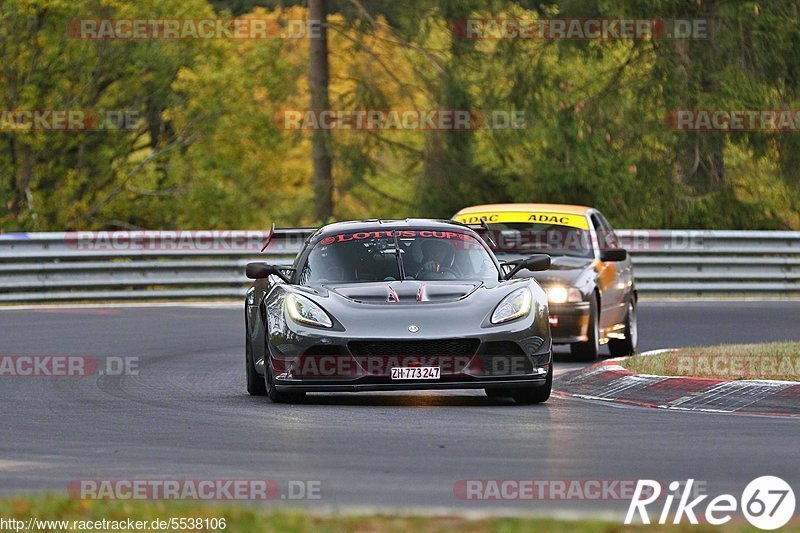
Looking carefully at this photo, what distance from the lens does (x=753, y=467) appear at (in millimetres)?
9672

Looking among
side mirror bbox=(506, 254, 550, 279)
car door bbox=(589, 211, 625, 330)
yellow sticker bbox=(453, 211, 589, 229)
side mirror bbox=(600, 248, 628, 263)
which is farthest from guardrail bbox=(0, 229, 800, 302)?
side mirror bbox=(506, 254, 550, 279)

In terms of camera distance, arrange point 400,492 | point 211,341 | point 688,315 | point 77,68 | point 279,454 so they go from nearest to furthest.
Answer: point 400,492, point 279,454, point 211,341, point 688,315, point 77,68

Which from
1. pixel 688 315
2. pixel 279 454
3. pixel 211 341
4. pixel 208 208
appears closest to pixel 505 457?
pixel 279 454

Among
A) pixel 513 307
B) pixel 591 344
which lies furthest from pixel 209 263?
pixel 513 307

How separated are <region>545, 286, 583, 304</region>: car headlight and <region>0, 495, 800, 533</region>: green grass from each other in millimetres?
10096

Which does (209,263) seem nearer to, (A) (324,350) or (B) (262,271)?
(B) (262,271)

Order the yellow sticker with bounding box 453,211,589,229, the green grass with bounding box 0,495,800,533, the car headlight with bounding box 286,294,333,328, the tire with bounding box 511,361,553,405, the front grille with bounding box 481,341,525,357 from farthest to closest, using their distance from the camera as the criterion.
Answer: the yellow sticker with bounding box 453,211,589,229, the tire with bounding box 511,361,553,405, the car headlight with bounding box 286,294,333,328, the front grille with bounding box 481,341,525,357, the green grass with bounding box 0,495,800,533

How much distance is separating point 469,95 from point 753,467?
34159 millimetres

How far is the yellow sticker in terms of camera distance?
19.5 meters

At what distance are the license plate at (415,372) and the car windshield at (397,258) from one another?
131 cm

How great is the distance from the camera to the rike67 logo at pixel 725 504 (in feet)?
25.9

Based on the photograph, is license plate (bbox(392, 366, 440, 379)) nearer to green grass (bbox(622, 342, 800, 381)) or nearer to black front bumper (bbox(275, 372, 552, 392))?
black front bumper (bbox(275, 372, 552, 392))

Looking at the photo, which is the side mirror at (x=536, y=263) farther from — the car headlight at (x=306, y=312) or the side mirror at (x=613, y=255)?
the side mirror at (x=613, y=255)

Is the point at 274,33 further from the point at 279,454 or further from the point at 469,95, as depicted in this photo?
the point at 279,454
